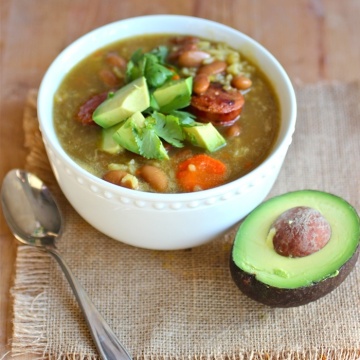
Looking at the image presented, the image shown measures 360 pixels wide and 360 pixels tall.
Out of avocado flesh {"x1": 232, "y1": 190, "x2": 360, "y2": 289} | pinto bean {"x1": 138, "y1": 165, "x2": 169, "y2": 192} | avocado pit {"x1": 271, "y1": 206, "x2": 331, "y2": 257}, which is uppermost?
pinto bean {"x1": 138, "y1": 165, "x2": 169, "y2": 192}

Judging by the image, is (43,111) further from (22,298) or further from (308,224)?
(308,224)

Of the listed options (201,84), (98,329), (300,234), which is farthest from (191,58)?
(98,329)

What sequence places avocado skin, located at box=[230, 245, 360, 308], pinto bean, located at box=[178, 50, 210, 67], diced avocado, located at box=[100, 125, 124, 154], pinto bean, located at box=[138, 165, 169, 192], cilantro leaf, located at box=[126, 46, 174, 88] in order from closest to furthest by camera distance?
avocado skin, located at box=[230, 245, 360, 308]
pinto bean, located at box=[138, 165, 169, 192]
diced avocado, located at box=[100, 125, 124, 154]
cilantro leaf, located at box=[126, 46, 174, 88]
pinto bean, located at box=[178, 50, 210, 67]

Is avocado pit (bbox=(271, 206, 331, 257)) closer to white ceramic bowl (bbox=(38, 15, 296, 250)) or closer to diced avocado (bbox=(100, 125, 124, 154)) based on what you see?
white ceramic bowl (bbox=(38, 15, 296, 250))

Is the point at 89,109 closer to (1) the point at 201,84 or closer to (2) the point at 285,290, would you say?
(1) the point at 201,84

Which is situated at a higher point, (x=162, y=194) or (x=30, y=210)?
(x=162, y=194)

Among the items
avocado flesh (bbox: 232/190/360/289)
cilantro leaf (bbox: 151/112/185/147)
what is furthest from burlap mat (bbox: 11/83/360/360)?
cilantro leaf (bbox: 151/112/185/147)

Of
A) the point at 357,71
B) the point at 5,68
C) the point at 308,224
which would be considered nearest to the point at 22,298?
the point at 308,224
